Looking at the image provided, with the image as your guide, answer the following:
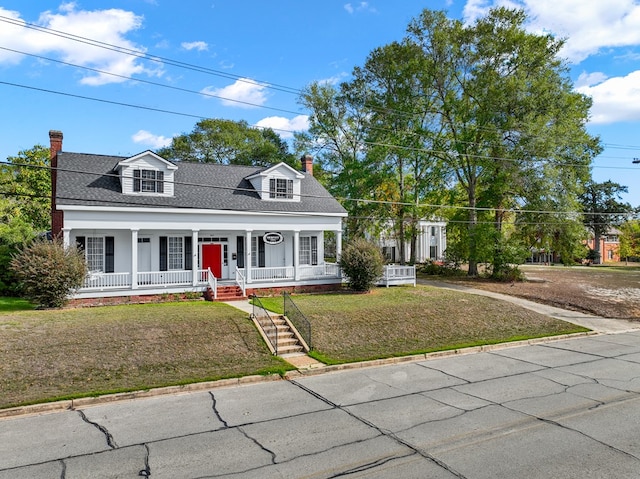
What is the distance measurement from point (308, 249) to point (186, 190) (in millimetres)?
8115

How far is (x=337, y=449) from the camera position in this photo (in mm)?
7953

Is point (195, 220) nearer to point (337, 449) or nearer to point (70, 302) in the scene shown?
point (70, 302)

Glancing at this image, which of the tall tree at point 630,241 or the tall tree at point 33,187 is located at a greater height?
the tall tree at point 33,187

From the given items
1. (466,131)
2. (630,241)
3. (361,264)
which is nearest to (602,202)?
(630,241)

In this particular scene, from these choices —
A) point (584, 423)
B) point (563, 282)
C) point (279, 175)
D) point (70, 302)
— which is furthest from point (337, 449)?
point (563, 282)

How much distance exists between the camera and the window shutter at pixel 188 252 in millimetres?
24297

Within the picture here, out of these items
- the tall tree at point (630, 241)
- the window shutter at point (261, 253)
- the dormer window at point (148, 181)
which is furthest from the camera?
the tall tree at point (630, 241)

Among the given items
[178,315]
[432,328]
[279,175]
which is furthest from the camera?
[279,175]

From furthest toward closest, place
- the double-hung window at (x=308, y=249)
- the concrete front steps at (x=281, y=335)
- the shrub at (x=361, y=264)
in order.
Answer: the double-hung window at (x=308, y=249), the shrub at (x=361, y=264), the concrete front steps at (x=281, y=335)

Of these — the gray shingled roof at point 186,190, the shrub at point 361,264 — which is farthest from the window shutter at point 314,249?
the shrub at point 361,264

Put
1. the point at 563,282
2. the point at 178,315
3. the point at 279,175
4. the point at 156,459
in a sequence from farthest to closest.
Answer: the point at 563,282 → the point at 279,175 → the point at 178,315 → the point at 156,459

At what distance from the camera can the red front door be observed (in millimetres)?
24953

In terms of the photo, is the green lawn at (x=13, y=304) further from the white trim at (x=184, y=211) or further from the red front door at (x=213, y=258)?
the red front door at (x=213, y=258)

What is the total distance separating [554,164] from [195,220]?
24958mm
